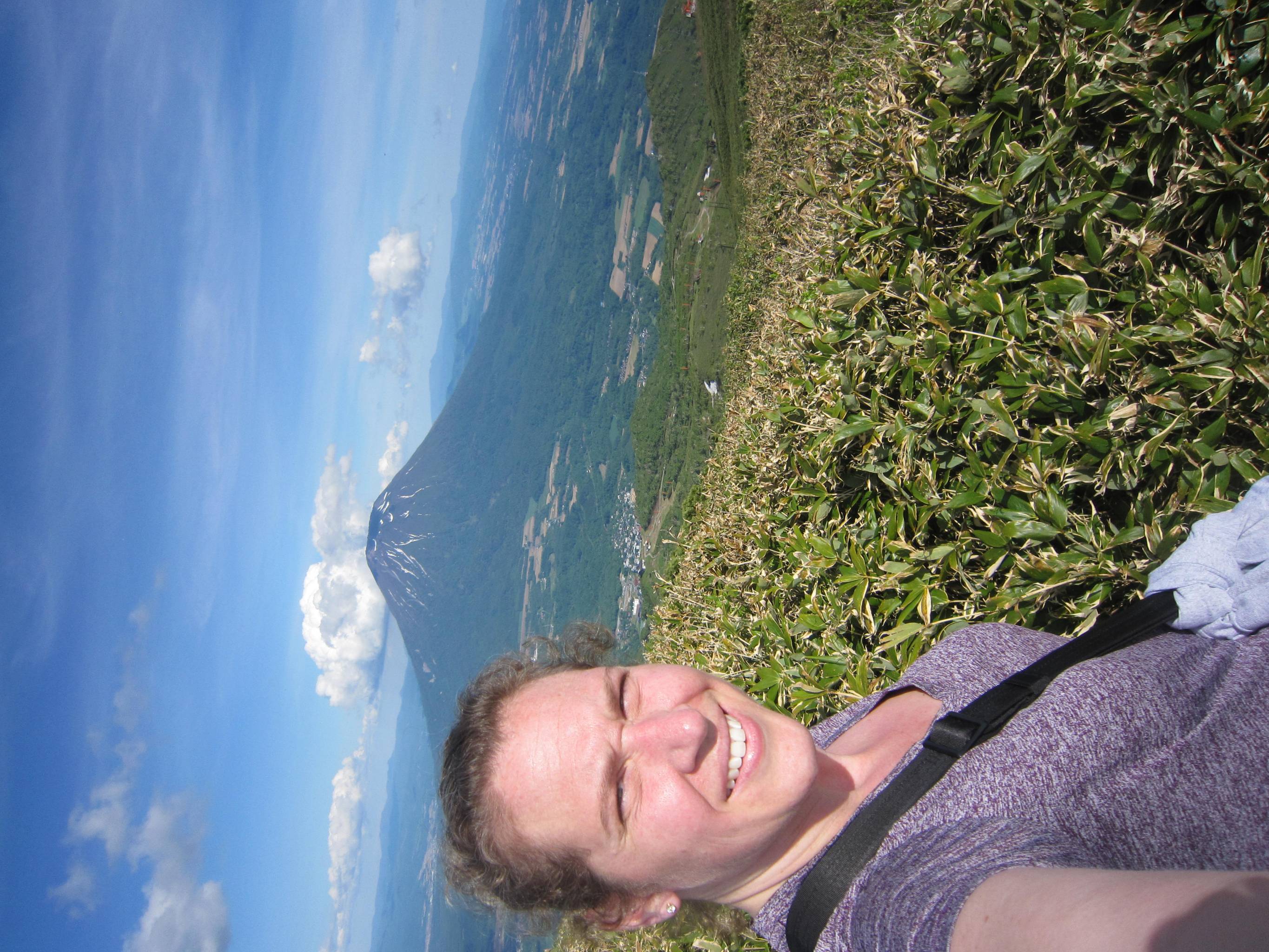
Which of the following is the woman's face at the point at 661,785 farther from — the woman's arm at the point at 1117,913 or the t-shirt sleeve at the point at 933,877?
the woman's arm at the point at 1117,913

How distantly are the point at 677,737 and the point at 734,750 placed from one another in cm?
21

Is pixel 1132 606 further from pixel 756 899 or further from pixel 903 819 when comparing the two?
pixel 756 899

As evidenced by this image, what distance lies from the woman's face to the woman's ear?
0.07 meters

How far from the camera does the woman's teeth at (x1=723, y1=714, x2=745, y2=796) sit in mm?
1788

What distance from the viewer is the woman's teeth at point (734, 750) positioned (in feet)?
5.87

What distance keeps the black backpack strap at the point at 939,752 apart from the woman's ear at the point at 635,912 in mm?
486

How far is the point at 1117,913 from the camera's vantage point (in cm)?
83

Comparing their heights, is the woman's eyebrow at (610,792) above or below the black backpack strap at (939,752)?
below

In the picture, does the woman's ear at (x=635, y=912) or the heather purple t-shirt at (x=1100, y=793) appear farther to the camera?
the woman's ear at (x=635, y=912)

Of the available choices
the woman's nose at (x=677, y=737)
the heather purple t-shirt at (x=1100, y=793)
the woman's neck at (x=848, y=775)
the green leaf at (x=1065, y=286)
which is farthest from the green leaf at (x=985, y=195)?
the woman's nose at (x=677, y=737)

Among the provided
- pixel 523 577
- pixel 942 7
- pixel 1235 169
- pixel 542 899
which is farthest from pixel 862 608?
pixel 523 577

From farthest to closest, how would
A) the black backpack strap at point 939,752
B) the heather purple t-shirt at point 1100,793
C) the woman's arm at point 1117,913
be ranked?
the black backpack strap at point 939,752
the heather purple t-shirt at point 1100,793
the woman's arm at point 1117,913

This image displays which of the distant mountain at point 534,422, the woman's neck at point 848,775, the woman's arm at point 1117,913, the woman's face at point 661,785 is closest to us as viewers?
the woman's arm at point 1117,913

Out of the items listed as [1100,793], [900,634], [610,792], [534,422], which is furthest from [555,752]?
[534,422]
